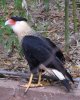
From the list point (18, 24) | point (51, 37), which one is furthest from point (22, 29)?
point (51, 37)

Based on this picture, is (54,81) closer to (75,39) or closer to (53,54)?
(53,54)

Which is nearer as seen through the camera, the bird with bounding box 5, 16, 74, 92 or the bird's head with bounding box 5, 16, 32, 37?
the bird with bounding box 5, 16, 74, 92

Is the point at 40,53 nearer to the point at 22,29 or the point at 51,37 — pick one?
the point at 22,29

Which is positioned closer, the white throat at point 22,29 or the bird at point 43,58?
the bird at point 43,58

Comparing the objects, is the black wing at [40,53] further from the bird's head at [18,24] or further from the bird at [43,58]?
the bird's head at [18,24]

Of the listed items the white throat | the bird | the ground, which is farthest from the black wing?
the ground

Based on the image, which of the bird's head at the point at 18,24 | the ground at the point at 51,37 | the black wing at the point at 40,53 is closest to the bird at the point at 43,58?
the black wing at the point at 40,53

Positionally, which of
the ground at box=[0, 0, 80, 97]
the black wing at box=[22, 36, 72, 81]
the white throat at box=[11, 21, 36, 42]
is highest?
the white throat at box=[11, 21, 36, 42]

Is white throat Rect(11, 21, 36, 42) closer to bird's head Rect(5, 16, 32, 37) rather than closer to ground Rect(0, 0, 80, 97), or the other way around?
bird's head Rect(5, 16, 32, 37)

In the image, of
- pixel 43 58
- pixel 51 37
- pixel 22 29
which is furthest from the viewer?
pixel 51 37

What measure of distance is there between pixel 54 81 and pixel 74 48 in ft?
5.62

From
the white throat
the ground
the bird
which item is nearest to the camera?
the bird

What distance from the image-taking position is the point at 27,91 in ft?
13.7

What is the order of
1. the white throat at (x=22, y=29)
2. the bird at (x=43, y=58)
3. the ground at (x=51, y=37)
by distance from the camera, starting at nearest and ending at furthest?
the bird at (x=43, y=58) → the white throat at (x=22, y=29) → the ground at (x=51, y=37)
